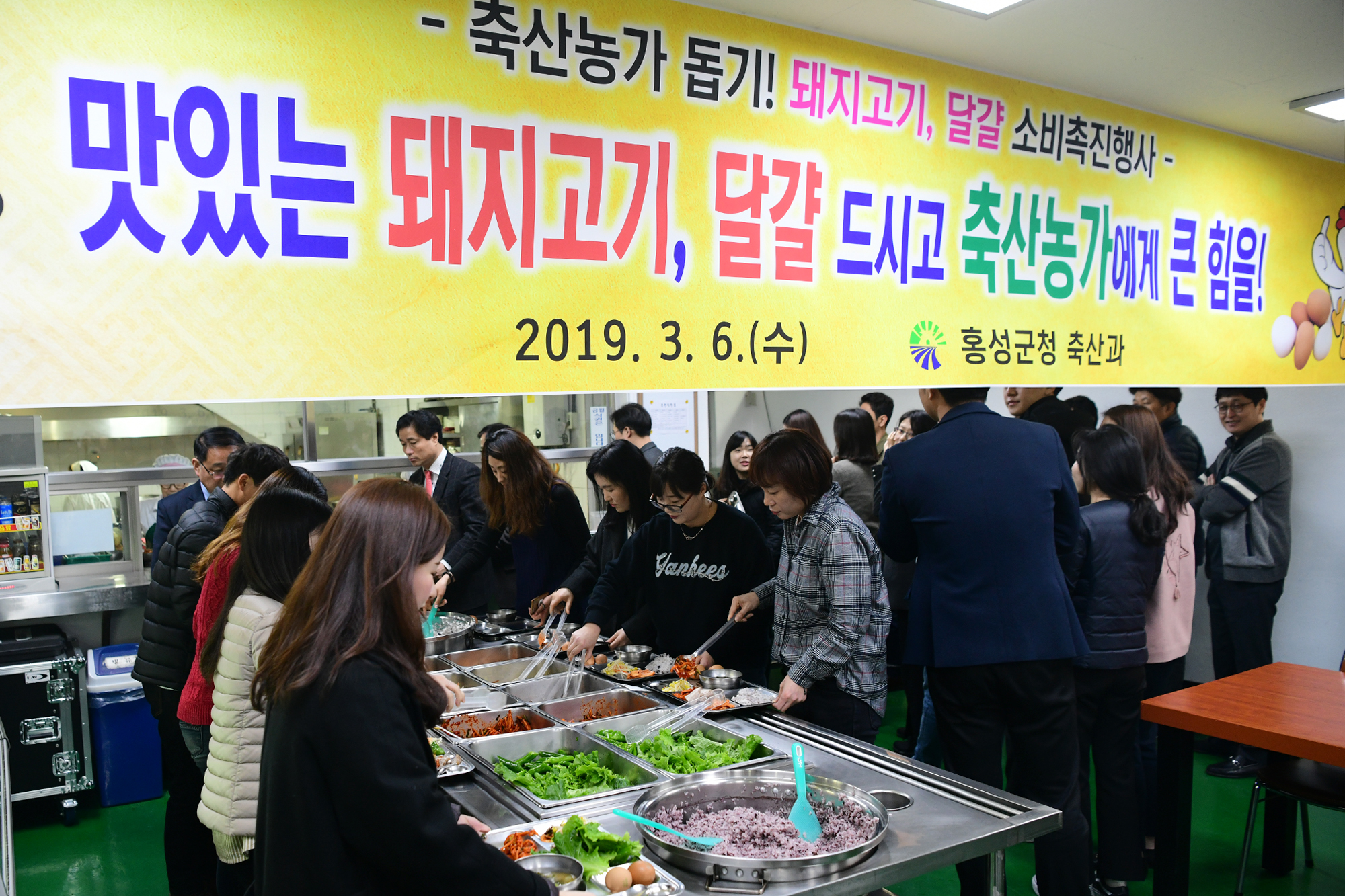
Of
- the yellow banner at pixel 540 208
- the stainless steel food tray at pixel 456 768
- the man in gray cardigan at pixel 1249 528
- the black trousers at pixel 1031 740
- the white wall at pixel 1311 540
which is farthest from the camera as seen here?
the white wall at pixel 1311 540

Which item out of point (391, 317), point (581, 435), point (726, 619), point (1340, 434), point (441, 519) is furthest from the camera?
point (581, 435)

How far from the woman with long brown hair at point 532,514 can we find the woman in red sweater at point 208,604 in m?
1.18

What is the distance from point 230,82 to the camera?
4.19 feet

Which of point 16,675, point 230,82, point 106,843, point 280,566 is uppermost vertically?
point 230,82

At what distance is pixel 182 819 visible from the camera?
3033 millimetres

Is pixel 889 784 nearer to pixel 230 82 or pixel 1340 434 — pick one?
pixel 230 82

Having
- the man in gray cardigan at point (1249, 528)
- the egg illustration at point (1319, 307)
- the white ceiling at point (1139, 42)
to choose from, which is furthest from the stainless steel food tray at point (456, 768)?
the man in gray cardigan at point (1249, 528)

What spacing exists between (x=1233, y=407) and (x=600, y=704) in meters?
3.53

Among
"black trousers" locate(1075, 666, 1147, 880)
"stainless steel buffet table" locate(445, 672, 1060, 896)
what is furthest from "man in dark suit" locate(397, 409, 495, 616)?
"black trousers" locate(1075, 666, 1147, 880)

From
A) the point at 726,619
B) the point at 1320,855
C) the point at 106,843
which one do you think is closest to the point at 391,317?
the point at 726,619

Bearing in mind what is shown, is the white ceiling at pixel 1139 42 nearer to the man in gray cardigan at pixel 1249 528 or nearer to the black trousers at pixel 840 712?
the black trousers at pixel 840 712

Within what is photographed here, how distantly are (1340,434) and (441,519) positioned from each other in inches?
204

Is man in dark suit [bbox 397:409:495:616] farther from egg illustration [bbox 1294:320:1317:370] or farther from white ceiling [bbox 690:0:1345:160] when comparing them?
egg illustration [bbox 1294:320:1317:370]

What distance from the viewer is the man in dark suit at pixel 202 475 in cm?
405
